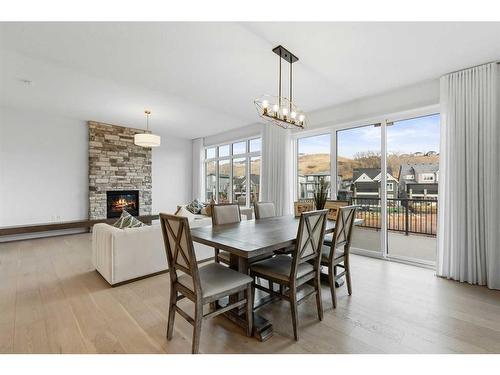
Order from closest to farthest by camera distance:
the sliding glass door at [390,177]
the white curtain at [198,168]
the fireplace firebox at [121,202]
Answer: the sliding glass door at [390,177] → the fireplace firebox at [121,202] → the white curtain at [198,168]

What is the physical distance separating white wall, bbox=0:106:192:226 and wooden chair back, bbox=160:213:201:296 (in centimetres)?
513

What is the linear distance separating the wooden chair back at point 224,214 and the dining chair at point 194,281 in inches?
32.5

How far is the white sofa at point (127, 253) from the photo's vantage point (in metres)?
2.73

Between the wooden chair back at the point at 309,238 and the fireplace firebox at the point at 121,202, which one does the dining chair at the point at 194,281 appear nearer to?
the wooden chair back at the point at 309,238

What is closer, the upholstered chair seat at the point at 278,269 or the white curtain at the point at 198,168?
the upholstered chair seat at the point at 278,269

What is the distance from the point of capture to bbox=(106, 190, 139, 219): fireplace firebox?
19.6ft

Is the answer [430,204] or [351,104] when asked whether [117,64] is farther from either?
[430,204]

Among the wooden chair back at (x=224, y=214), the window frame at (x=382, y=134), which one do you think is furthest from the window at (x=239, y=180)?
the wooden chair back at (x=224, y=214)

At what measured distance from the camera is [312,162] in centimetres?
480

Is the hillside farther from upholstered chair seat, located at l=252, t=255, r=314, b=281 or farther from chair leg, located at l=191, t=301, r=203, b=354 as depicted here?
chair leg, located at l=191, t=301, r=203, b=354

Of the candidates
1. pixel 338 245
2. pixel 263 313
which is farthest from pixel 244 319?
pixel 338 245

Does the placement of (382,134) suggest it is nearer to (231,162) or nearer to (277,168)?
(277,168)

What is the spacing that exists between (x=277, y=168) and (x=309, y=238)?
3.21m

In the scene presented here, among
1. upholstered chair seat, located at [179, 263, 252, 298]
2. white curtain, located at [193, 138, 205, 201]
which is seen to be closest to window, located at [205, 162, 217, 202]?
white curtain, located at [193, 138, 205, 201]
